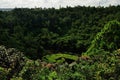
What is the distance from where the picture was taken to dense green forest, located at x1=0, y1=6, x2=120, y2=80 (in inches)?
867

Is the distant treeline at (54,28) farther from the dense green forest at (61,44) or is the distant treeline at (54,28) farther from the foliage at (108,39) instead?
the foliage at (108,39)

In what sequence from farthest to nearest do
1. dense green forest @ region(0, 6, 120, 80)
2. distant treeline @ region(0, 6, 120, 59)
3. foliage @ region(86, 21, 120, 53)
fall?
distant treeline @ region(0, 6, 120, 59) < foliage @ region(86, 21, 120, 53) < dense green forest @ region(0, 6, 120, 80)

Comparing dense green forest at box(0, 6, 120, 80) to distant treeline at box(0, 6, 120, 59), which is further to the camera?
distant treeline at box(0, 6, 120, 59)

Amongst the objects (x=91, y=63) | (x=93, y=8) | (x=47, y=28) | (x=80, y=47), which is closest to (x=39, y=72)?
(x=91, y=63)

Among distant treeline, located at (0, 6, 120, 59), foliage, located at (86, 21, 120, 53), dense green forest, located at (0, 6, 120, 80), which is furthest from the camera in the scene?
distant treeline, located at (0, 6, 120, 59)

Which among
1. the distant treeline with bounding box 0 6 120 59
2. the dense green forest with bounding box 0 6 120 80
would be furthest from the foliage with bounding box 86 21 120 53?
the distant treeline with bounding box 0 6 120 59

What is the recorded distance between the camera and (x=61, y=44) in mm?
85062

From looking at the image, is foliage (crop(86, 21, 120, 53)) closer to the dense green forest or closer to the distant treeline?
the dense green forest

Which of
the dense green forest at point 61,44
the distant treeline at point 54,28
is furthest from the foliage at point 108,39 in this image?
the distant treeline at point 54,28

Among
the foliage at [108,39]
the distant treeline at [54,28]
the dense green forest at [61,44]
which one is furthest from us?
the distant treeline at [54,28]

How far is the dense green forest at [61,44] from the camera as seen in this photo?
72.3ft

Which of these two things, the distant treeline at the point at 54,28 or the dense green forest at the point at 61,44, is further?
the distant treeline at the point at 54,28

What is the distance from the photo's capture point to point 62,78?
2166 cm

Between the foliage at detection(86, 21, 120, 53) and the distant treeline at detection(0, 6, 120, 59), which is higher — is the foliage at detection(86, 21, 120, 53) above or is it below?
above
